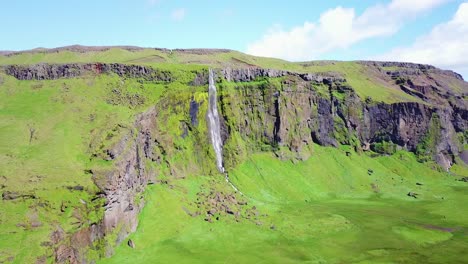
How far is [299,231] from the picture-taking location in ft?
421

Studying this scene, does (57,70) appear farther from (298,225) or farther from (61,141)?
(298,225)

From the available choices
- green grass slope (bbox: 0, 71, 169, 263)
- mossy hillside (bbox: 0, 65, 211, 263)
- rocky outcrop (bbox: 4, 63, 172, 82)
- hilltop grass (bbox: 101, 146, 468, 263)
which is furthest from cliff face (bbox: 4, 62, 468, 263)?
hilltop grass (bbox: 101, 146, 468, 263)

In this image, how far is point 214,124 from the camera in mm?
175750

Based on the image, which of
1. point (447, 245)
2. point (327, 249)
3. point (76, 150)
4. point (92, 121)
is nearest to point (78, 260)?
point (76, 150)

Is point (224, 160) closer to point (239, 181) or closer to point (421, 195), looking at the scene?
point (239, 181)

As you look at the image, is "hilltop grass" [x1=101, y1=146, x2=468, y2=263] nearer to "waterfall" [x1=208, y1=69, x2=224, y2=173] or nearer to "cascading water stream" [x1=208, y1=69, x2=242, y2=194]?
"cascading water stream" [x1=208, y1=69, x2=242, y2=194]

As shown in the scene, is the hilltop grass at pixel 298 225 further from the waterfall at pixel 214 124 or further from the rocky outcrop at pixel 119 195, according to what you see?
the waterfall at pixel 214 124

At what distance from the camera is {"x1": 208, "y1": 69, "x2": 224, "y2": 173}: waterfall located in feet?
559

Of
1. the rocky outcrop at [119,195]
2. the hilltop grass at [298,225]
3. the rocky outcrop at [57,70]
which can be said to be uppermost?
the rocky outcrop at [57,70]

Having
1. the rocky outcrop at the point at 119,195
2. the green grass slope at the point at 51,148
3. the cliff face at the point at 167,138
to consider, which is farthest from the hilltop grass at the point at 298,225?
the green grass slope at the point at 51,148

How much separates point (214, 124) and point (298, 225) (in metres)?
59.5

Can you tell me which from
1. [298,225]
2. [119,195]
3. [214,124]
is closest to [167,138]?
[214,124]

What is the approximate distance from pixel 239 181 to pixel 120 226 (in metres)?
62.5

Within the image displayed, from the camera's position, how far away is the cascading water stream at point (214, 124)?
170m
